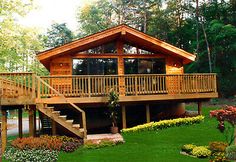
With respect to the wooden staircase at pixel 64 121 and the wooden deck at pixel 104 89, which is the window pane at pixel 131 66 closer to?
the wooden deck at pixel 104 89

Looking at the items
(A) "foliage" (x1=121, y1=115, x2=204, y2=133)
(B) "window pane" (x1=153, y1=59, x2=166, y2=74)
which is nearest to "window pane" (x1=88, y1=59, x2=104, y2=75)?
(B) "window pane" (x1=153, y1=59, x2=166, y2=74)

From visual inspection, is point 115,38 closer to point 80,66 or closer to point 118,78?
point 118,78

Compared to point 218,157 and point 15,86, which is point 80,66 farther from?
point 218,157

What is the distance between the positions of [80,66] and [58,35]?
34341 millimetres

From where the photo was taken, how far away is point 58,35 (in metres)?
50.3

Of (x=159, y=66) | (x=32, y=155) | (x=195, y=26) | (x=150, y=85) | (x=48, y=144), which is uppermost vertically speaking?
(x=195, y=26)

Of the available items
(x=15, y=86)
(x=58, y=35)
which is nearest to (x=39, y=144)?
(x=15, y=86)

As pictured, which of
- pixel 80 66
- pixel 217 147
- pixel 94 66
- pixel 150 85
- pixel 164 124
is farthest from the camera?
pixel 94 66

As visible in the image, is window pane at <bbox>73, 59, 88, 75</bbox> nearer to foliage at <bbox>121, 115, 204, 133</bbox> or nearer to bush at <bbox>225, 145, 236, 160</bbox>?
foliage at <bbox>121, 115, 204, 133</bbox>

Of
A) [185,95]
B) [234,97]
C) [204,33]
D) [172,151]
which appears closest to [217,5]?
[204,33]

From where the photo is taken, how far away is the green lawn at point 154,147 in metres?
10.6

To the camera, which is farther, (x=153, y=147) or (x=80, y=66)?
(x=80, y=66)

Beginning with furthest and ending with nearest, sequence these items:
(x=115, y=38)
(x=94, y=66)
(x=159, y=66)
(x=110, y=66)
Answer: (x=159, y=66) < (x=115, y=38) < (x=110, y=66) < (x=94, y=66)

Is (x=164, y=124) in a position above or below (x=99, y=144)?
above
